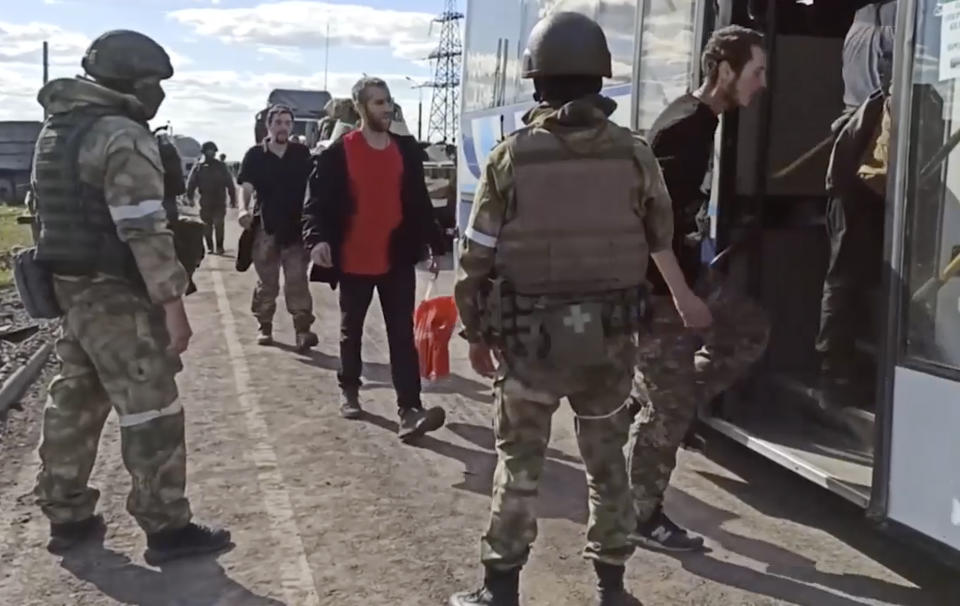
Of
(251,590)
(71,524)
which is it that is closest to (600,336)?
(251,590)

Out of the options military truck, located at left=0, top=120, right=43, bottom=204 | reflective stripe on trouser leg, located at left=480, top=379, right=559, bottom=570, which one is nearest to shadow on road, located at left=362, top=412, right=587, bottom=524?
reflective stripe on trouser leg, located at left=480, top=379, right=559, bottom=570

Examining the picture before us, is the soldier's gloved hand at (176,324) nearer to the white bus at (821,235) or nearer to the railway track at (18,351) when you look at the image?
the white bus at (821,235)

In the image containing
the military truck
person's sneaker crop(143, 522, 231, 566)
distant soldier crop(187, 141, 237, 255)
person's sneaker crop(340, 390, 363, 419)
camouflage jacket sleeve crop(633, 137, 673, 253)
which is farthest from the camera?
the military truck

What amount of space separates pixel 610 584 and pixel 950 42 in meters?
2.12

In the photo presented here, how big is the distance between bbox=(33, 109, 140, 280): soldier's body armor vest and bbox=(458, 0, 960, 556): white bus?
8.94 ft

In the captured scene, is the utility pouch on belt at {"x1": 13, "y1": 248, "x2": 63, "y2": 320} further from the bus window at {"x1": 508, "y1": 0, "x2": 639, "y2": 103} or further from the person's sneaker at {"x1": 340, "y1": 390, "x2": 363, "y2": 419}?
the bus window at {"x1": 508, "y1": 0, "x2": 639, "y2": 103}

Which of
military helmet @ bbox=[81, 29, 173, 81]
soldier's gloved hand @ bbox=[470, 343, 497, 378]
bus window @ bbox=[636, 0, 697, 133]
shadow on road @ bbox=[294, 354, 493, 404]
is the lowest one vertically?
shadow on road @ bbox=[294, 354, 493, 404]

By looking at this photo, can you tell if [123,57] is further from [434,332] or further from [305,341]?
[305,341]

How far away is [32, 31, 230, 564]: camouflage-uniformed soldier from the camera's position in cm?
406

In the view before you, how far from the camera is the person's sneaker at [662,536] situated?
4.55 m

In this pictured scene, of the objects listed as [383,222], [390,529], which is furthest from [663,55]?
[390,529]

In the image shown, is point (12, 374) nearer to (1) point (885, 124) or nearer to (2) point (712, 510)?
(2) point (712, 510)

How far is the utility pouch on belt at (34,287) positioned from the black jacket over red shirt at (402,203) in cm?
217

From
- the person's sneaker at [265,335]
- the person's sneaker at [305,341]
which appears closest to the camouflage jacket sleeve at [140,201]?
the person's sneaker at [305,341]
